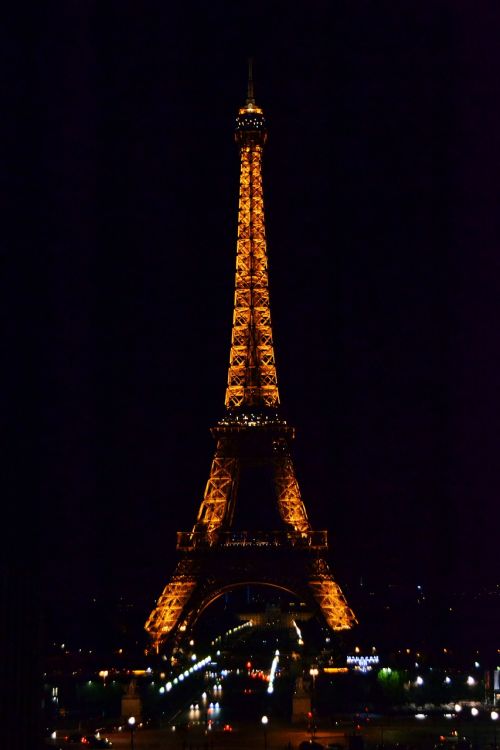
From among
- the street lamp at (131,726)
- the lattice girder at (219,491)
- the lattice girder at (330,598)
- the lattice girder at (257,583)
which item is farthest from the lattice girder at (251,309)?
the street lamp at (131,726)

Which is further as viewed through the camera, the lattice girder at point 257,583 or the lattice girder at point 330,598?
the lattice girder at point 257,583

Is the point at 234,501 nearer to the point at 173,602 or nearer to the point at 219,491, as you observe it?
the point at 219,491

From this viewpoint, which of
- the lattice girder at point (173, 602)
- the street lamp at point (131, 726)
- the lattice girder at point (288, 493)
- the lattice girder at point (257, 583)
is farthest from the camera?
the lattice girder at point (288, 493)

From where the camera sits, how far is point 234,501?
3342 inches

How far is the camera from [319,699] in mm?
69250

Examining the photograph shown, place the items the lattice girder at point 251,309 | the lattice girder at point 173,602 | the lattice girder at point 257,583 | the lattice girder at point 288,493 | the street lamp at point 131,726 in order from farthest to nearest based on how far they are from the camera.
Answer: the lattice girder at point 251,309
the lattice girder at point 288,493
the lattice girder at point 257,583
the lattice girder at point 173,602
the street lamp at point 131,726

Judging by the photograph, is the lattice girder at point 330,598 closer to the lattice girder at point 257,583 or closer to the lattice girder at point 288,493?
the lattice girder at point 257,583

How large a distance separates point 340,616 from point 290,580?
131 inches

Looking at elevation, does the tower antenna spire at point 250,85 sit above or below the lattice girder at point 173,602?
above

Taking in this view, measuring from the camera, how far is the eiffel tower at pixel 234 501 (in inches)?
3241

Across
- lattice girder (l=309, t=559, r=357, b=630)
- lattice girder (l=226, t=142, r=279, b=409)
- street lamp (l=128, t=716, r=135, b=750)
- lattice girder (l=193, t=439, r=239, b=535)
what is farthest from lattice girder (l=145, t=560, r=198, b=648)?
street lamp (l=128, t=716, r=135, b=750)

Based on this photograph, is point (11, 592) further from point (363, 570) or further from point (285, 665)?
point (363, 570)

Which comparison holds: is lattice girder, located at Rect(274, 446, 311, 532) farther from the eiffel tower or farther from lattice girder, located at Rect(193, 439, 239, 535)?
lattice girder, located at Rect(193, 439, 239, 535)

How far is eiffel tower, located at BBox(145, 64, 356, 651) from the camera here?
270 feet
